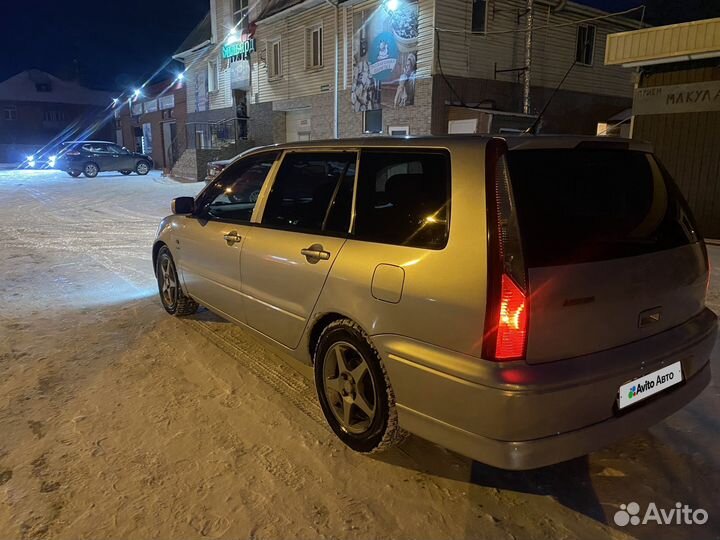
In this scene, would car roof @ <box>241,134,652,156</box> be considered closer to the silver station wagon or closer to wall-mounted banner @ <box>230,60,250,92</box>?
the silver station wagon

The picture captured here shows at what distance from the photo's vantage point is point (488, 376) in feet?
7.50

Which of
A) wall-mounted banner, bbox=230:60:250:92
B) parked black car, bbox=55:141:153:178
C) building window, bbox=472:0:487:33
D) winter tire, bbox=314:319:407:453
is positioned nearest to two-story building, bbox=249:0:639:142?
building window, bbox=472:0:487:33

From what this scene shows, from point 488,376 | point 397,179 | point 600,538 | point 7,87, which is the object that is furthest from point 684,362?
point 7,87

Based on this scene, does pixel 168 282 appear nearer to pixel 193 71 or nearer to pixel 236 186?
pixel 236 186

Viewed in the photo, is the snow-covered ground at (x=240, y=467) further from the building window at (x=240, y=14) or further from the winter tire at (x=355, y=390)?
the building window at (x=240, y=14)

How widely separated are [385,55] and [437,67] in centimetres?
216

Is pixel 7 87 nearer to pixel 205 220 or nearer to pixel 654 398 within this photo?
pixel 205 220

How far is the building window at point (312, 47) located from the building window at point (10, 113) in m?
42.0

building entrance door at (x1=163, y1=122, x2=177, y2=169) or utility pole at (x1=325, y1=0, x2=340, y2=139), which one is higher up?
utility pole at (x1=325, y1=0, x2=340, y2=139)

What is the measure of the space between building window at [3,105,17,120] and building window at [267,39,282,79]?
39275 millimetres

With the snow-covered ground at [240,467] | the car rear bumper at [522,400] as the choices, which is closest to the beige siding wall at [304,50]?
the snow-covered ground at [240,467]

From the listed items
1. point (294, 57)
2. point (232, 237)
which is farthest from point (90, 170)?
point (232, 237)

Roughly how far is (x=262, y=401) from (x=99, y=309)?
293 cm

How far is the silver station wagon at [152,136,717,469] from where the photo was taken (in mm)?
2307
